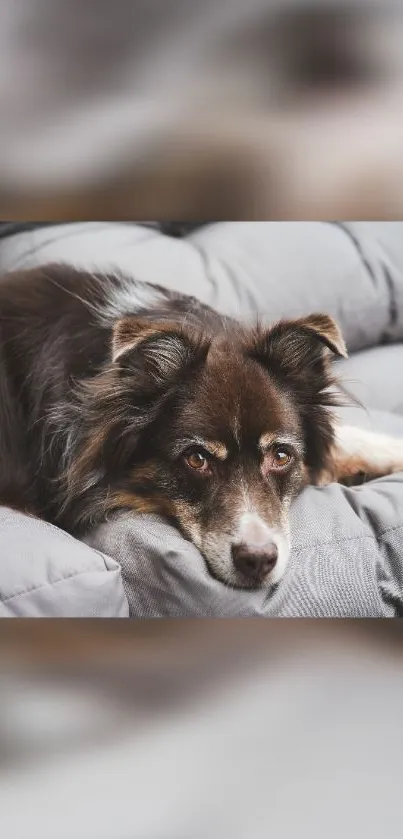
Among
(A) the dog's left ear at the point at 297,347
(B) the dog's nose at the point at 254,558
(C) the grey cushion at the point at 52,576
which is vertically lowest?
(C) the grey cushion at the point at 52,576

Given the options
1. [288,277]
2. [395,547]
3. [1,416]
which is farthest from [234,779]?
[288,277]

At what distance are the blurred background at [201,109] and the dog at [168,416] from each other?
25 centimetres

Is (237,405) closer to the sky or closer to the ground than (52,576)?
closer to the sky

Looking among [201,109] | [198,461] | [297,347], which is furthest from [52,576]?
[201,109]

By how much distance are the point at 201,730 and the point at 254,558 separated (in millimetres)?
356

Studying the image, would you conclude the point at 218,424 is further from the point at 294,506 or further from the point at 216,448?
the point at 294,506

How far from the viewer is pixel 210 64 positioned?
1.83 meters

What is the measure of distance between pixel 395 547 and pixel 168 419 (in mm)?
503

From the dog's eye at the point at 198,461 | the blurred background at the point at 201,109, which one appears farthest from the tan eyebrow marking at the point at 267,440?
the blurred background at the point at 201,109

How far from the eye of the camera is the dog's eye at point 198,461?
165 centimetres

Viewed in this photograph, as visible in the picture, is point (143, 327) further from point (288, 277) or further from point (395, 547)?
point (395, 547)

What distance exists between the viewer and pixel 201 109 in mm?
1847

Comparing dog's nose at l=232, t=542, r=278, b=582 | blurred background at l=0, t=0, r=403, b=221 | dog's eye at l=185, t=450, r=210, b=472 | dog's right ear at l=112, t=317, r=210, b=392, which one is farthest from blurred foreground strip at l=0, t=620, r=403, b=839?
blurred background at l=0, t=0, r=403, b=221

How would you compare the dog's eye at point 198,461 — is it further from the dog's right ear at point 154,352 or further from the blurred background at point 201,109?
the blurred background at point 201,109
